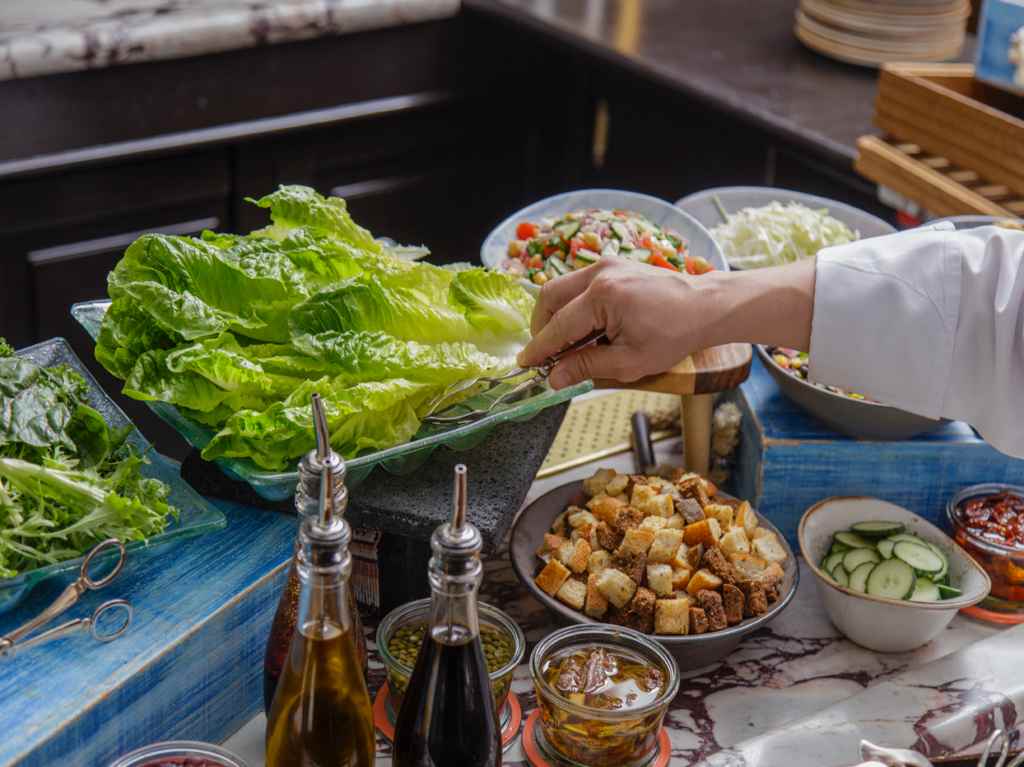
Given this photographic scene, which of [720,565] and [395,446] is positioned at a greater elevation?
[395,446]

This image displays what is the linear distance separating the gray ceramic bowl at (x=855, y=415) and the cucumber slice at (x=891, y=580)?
24 centimetres

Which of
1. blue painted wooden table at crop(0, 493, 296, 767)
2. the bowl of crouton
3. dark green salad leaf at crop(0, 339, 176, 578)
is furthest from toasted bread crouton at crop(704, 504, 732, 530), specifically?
dark green salad leaf at crop(0, 339, 176, 578)

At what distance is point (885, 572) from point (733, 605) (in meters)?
0.26

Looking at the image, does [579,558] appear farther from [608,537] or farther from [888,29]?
[888,29]

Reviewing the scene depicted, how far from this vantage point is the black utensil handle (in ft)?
6.50

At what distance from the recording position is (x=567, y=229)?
7.29ft

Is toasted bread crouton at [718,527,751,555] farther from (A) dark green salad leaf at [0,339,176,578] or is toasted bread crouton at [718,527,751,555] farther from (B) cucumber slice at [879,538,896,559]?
(A) dark green salad leaf at [0,339,176,578]

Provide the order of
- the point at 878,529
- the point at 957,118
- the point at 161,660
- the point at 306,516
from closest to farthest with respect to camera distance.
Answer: the point at 306,516, the point at 161,660, the point at 878,529, the point at 957,118

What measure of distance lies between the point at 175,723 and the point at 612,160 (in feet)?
11.8

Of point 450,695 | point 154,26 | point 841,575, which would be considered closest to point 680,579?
point 841,575

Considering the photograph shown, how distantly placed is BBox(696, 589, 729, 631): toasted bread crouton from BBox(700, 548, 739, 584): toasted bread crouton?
0.04 meters

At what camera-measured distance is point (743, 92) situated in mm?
3754

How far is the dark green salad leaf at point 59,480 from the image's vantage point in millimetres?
1342

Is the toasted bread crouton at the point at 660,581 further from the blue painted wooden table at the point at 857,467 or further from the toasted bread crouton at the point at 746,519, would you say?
the blue painted wooden table at the point at 857,467
